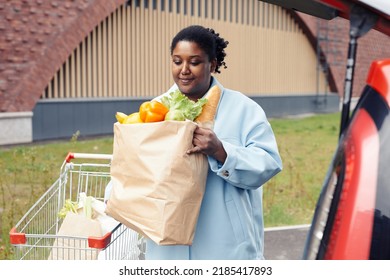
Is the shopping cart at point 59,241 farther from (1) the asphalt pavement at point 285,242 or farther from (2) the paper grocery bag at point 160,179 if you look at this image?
(1) the asphalt pavement at point 285,242

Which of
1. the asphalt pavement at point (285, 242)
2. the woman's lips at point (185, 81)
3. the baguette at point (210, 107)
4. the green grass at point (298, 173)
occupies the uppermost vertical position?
the woman's lips at point (185, 81)

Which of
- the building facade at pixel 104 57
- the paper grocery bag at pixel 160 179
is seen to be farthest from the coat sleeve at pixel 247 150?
the building facade at pixel 104 57

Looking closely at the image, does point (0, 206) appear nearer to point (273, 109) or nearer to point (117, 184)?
point (117, 184)

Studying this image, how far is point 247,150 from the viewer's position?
271 centimetres

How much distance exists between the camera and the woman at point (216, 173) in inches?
108

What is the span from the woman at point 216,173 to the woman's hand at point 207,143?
0.40ft

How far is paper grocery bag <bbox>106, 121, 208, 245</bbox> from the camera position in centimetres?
250

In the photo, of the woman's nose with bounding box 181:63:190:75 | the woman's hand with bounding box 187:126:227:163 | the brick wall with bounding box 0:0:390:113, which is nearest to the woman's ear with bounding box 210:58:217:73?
the woman's nose with bounding box 181:63:190:75

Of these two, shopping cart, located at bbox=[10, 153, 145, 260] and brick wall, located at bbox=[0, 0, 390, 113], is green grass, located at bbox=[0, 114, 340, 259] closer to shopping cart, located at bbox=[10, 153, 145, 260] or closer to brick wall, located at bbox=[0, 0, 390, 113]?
brick wall, located at bbox=[0, 0, 390, 113]

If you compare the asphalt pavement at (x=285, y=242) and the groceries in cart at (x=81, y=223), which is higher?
the groceries in cart at (x=81, y=223)

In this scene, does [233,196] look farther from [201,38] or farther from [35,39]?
[35,39]

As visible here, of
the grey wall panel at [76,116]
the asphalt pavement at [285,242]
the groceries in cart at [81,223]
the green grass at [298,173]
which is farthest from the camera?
the grey wall panel at [76,116]

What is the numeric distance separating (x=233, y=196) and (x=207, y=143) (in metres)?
0.33
